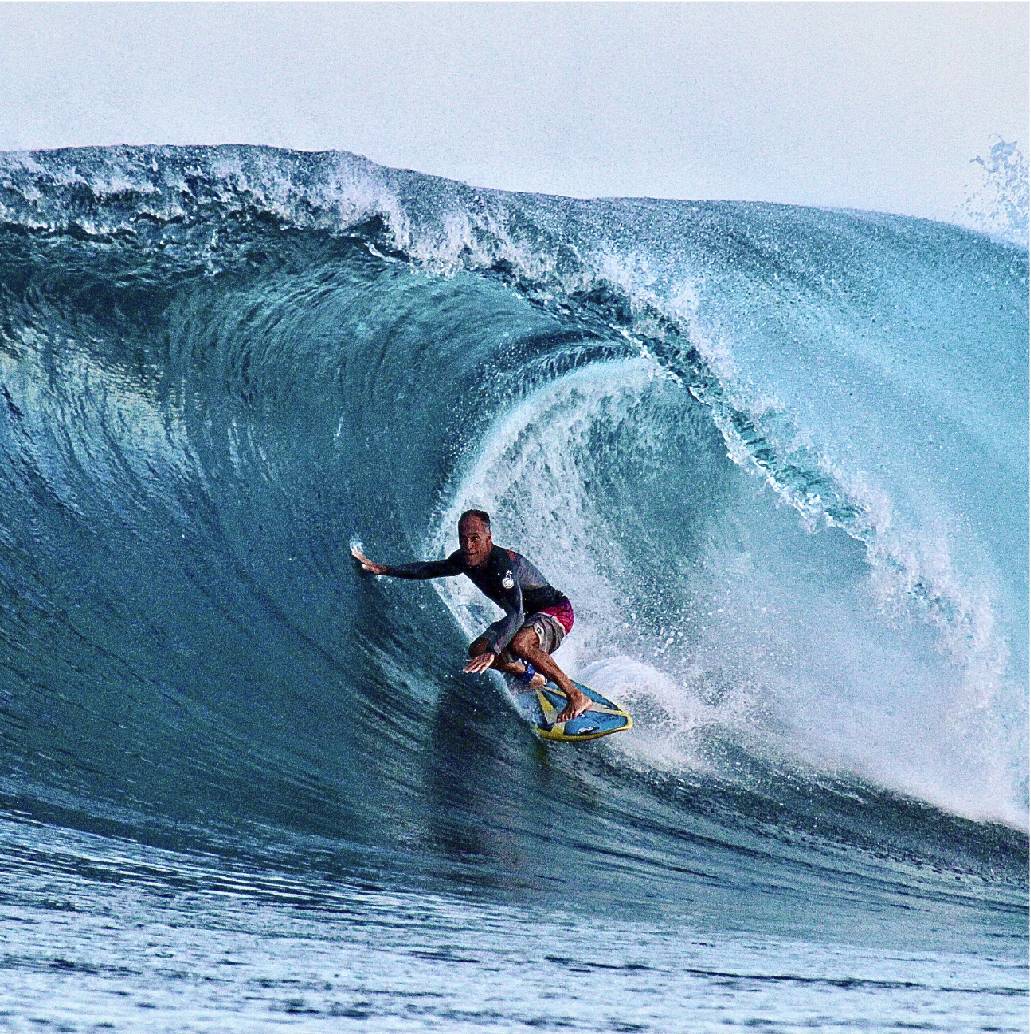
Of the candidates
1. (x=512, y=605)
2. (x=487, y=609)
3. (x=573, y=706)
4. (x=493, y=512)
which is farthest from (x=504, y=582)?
(x=493, y=512)

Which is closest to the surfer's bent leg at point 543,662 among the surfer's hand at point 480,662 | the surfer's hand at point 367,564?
the surfer's hand at point 480,662

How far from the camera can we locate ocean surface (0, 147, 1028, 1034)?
10.0 ft

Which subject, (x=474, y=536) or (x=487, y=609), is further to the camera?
(x=487, y=609)

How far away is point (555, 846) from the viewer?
4211 millimetres

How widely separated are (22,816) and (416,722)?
1973mm

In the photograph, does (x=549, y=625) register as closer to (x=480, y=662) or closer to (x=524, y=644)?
(x=524, y=644)

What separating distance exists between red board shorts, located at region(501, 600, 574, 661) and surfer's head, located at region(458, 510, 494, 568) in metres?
0.40

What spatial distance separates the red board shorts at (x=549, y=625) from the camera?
495 centimetres

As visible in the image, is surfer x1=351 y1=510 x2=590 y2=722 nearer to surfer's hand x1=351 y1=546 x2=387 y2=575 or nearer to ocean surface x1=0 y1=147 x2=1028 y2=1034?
surfer's hand x1=351 y1=546 x2=387 y2=575

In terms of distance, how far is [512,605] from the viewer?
15.7 ft

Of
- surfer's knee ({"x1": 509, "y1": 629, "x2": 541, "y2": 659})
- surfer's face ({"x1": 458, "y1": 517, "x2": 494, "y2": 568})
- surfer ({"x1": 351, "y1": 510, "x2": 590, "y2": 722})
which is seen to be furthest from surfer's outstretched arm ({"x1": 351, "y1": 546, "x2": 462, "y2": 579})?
surfer's knee ({"x1": 509, "y1": 629, "x2": 541, "y2": 659})

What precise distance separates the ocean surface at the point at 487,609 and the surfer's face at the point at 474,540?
0.90 m

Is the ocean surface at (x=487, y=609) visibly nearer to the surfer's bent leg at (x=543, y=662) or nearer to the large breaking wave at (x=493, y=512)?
the large breaking wave at (x=493, y=512)

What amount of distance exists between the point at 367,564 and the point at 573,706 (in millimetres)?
1250
